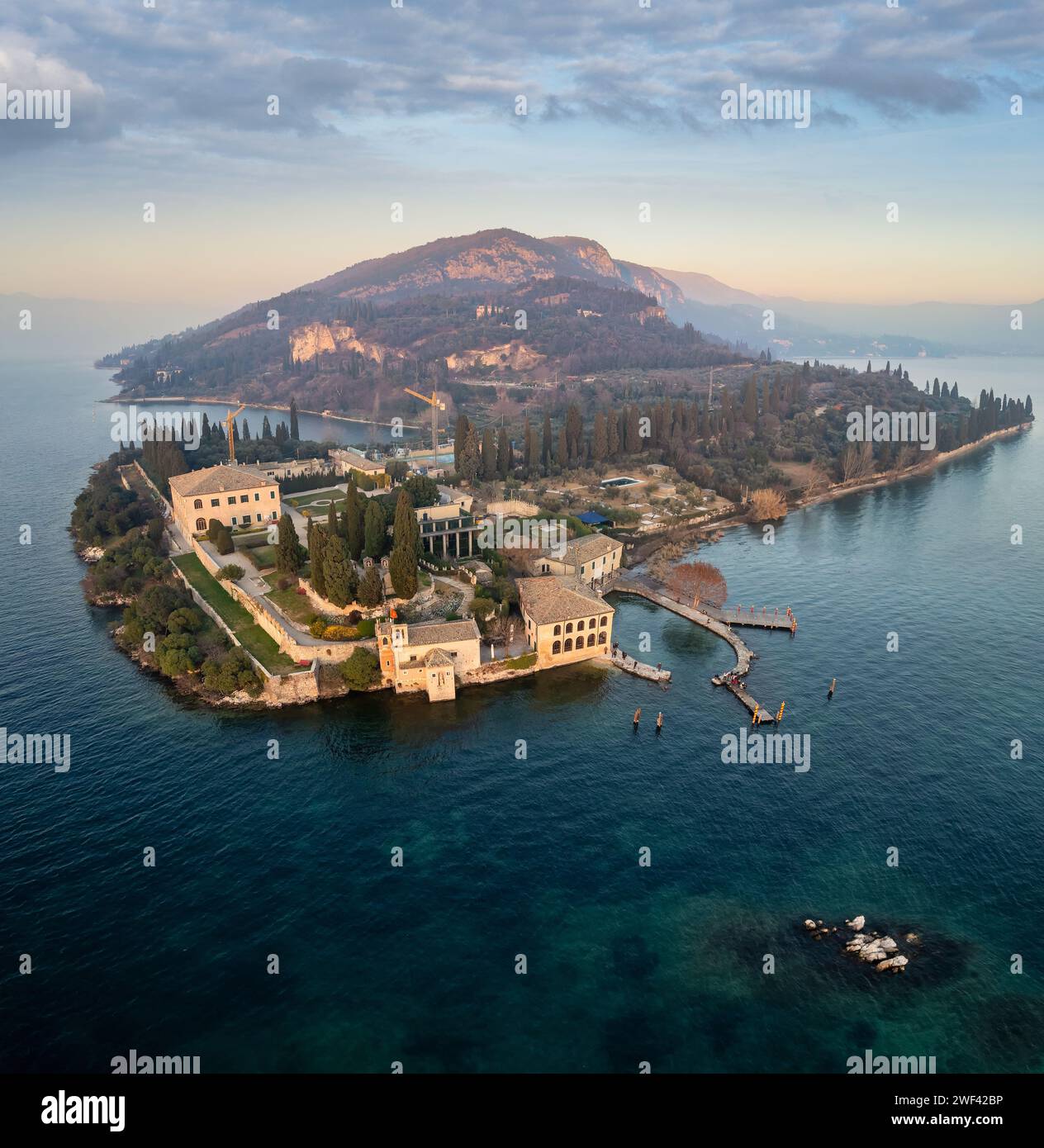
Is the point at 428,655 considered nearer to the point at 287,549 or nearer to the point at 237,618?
the point at 237,618

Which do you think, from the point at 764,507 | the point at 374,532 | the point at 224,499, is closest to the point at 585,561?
the point at 374,532

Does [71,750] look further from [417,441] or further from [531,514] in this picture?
[417,441]

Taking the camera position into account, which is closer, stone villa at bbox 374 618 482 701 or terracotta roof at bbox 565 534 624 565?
stone villa at bbox 374 618 482 701

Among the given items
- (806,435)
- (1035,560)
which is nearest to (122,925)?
(1035,560)

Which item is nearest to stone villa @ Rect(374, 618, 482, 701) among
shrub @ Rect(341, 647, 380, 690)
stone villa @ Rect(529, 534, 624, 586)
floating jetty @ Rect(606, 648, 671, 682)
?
shrub @ Rect(341, 647, 380, 690)

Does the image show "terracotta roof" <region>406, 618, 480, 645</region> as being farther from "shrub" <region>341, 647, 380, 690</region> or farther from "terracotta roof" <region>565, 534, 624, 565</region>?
"terracotta roof" <region>565, 534, 624, 565</region>

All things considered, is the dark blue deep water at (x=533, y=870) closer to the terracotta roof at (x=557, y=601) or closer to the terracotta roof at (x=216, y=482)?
the terracotta roof at (x=557, y=601)
